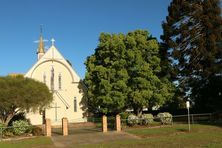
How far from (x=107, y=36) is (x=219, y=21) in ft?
43.1

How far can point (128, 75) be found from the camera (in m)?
43.1

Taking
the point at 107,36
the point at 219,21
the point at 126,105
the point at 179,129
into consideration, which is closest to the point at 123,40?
the point at 107,36

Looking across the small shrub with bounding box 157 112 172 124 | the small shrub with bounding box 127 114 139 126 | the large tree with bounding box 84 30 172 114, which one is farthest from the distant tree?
the small shrub with bounding box 157 112 172 124

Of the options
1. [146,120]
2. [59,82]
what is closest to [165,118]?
[146,120]

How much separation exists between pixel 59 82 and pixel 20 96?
657 inches

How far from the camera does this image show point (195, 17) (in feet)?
145

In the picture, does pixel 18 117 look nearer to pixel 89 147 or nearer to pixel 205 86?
pixel 89 147

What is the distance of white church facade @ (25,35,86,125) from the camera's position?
155 feet

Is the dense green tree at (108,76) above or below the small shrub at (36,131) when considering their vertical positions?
above

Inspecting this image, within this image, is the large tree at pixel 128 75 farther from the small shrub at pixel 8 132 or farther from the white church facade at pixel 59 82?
the small shrub at pixel 8 132

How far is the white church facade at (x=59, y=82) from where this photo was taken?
47.2 metres

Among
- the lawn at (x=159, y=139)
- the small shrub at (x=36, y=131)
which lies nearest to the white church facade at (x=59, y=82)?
the small shrub at (x=36, y=131)

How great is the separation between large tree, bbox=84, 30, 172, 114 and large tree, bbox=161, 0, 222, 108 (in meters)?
2.51

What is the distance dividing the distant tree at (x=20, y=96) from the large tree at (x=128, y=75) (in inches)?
366
